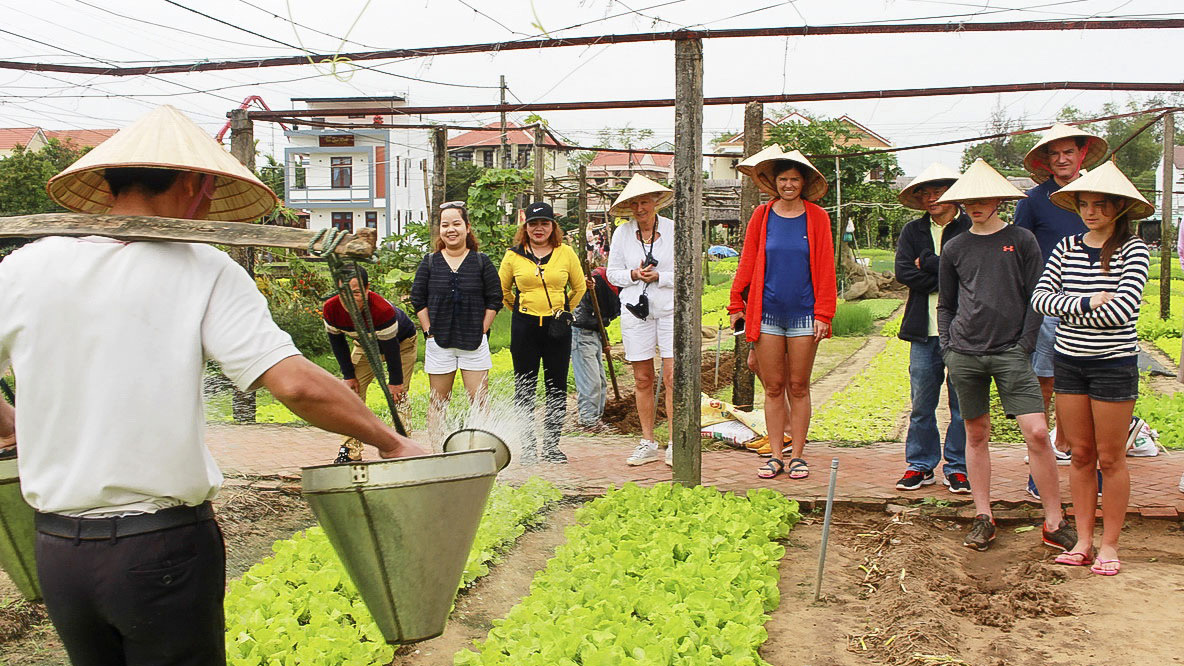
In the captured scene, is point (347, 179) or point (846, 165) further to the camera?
point (347, 179)

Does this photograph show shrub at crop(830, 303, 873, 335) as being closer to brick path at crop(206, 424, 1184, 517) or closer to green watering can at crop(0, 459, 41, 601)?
brick path at crop(206, 424, 1184, 517)

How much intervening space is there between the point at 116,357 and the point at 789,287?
16.4 ft

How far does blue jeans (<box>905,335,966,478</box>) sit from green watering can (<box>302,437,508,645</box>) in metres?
4.39

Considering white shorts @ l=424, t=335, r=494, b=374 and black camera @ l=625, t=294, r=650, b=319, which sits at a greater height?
black camera @ l=625, t=294, r=650, b=319

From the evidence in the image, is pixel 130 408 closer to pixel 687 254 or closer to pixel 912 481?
pixel 687 254

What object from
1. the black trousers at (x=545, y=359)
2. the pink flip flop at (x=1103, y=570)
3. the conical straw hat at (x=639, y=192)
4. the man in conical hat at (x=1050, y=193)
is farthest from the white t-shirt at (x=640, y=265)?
the pink flip flop at (x=1103, y=570)

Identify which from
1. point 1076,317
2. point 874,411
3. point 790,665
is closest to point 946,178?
point 1076,317

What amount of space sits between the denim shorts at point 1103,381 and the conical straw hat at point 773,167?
2.22 m

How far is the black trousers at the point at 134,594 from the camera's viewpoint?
232 centimetres

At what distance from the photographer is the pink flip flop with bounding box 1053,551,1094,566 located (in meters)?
5.09

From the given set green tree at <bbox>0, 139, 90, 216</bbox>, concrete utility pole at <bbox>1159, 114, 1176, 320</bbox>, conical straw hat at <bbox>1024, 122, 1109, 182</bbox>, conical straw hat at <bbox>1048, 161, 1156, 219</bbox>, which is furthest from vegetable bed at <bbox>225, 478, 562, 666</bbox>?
green tree at <bbox>0, 139, 90, 216</bbox>

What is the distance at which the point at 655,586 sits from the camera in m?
4.32

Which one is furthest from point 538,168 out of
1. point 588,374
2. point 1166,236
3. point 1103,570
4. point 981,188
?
point 1103,570

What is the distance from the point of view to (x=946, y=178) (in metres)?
6.41
